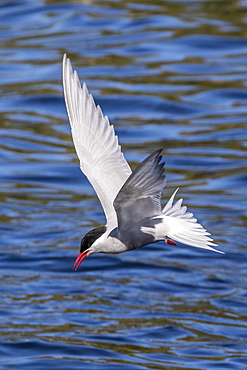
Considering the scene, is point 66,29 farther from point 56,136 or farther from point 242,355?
point 242,355

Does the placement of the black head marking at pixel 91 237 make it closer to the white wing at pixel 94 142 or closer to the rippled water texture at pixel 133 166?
the white wing at pixel 94 142

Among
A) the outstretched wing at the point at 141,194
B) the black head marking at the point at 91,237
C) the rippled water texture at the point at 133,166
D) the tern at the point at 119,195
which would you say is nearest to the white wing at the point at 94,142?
the tern at the point at 119,195

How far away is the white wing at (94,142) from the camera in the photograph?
6402 millimetres

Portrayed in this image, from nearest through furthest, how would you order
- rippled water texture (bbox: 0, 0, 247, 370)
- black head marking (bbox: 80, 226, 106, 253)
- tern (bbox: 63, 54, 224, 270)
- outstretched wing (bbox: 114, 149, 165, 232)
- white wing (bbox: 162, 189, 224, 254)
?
1. outstretched wing (bbox: 114, 149, 165, 232)
2. tern (bbox: 63, 54, 224, 270)
3. white wing (bbox: 162, 189, 224, 254)
4. black head marking (bbox: 80, 226, 106, 253)
5. rippled water texture (bbox: 0, 0, 247, 370)

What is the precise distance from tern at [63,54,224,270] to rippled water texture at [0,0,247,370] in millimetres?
3235

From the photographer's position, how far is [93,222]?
1238cm

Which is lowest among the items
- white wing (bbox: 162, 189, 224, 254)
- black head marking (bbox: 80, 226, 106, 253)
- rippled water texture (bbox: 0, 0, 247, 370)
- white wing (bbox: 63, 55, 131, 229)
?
rippled water texture (bbox: 0, 0, 247, 370)

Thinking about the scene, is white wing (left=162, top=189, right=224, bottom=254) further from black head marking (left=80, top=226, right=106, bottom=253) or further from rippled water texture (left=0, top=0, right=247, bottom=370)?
rippled water texture (left=0, top=0, right=247, bottom=370)

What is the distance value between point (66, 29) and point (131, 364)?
10.6m

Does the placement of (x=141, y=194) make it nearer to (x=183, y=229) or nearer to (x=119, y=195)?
(x=119, y=195)

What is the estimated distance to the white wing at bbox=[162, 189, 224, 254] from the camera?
18.1 feet

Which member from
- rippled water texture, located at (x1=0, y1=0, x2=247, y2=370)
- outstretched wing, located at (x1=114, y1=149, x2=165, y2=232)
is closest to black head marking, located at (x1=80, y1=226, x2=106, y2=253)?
outstretched wing, located at (x1=114, y1=149, x2=165, y2=232)

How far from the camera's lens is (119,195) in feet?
18.0

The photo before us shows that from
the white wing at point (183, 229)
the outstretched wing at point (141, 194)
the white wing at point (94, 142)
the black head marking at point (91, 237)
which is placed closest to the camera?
the outstretched wing at point (141, 194)
